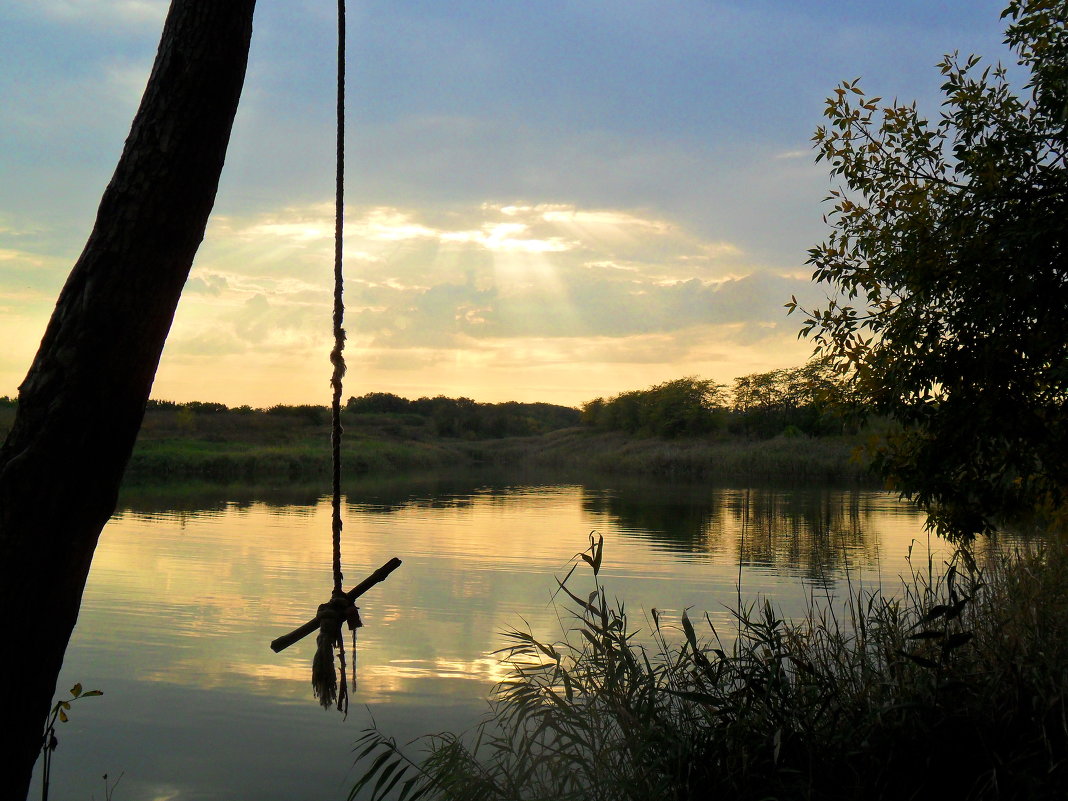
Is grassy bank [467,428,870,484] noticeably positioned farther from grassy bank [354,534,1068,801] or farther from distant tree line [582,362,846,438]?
grassy bank [354,534,1068,801]

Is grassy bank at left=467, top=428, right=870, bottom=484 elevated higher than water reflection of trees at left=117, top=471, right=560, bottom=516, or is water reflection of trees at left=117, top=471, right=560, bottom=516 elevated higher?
grassy bank at left=467, top=428, right=870, bottom=484

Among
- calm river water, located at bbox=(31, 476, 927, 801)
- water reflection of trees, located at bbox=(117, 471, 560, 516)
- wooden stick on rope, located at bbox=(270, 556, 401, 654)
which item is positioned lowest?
calm river water, located at bbox=(31, 476, 927, 801)

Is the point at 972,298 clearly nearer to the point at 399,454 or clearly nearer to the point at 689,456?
the point at 689,456

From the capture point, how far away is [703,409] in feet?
188

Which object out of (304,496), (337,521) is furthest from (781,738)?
(304,496)

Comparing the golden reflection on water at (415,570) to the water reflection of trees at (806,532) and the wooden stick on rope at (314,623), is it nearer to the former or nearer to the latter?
the water reflection of trees at (806,532)

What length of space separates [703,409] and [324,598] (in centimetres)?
4918

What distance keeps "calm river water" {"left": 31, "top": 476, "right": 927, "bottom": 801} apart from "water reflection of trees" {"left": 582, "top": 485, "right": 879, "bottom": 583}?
84 mm

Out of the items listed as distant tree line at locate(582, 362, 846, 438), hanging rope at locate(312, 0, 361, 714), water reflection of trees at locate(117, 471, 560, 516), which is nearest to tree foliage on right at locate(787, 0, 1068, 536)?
hanging rope at locate(312, 0, 361, 714)

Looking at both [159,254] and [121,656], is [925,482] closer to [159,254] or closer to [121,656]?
[159,254]

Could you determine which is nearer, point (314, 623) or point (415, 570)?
point (314, 623)

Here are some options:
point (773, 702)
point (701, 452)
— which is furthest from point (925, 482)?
point (701, 452)

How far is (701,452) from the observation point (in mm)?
38719

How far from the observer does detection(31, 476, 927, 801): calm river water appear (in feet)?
18.1
